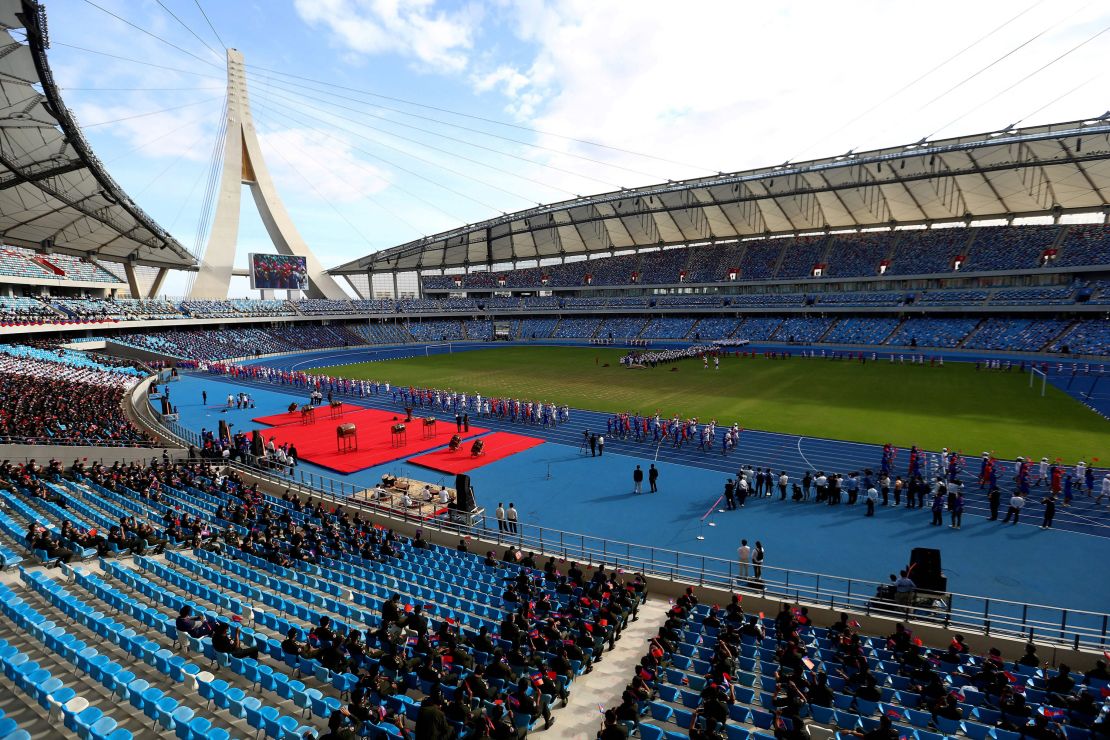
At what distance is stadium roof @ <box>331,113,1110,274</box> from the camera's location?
146 ft

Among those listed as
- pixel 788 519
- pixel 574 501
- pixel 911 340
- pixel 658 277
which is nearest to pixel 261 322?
pixel 658 277

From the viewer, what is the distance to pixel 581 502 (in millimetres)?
17938

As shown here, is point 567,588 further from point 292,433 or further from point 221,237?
point 221,237

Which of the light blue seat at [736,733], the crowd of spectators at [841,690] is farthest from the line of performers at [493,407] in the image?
the light blue seat at [736,733]

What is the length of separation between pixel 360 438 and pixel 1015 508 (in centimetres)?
2553

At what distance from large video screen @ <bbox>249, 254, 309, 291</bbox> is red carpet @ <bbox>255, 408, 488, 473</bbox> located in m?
40.8

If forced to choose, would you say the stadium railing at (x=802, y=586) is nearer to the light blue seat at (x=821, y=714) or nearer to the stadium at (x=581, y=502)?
the stadium at (x=581, y=502)

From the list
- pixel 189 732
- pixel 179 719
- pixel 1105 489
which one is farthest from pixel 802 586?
pixel 1105 489

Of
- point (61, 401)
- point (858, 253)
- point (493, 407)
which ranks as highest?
point (858, 253)

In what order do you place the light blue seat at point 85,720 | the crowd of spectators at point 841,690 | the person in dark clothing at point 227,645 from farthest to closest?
the person in dark clothing at point 227,645 < the crowd of spectators at point 841,690 < the light blue seat at point 85,720

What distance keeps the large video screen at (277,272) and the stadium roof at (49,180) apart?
7699mm

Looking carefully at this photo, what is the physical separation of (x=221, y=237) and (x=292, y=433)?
50247mm

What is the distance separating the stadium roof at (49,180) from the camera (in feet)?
72.0

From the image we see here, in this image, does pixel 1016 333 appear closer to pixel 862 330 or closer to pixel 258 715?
pixel 862 330
